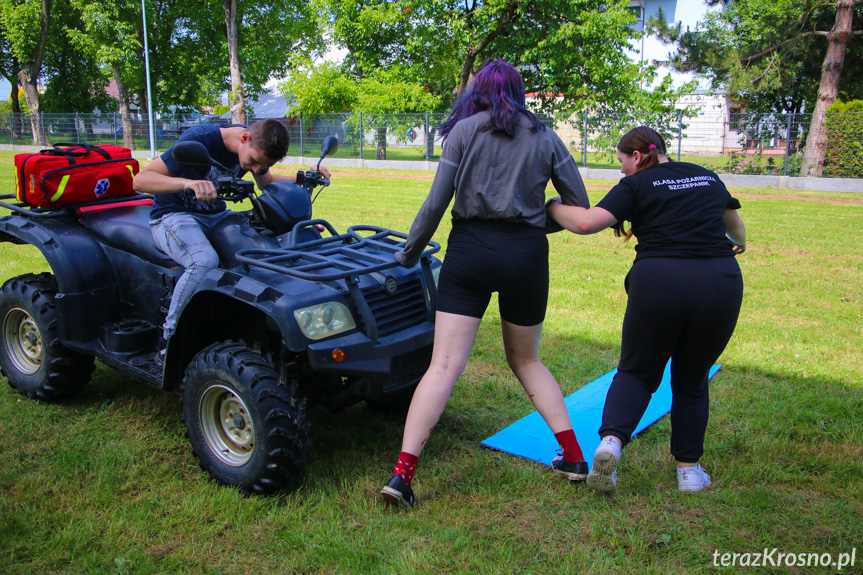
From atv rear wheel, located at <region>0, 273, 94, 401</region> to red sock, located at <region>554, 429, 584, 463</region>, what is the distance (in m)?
2.91

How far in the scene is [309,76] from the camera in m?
33.1

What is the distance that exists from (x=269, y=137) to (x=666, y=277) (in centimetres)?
210

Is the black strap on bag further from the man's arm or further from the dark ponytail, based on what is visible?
the dark ponytail

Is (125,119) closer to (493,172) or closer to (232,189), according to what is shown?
(232,189)

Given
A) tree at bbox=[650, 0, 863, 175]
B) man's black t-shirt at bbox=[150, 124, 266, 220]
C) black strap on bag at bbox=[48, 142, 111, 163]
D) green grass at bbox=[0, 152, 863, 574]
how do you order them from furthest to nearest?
tree at bbox=[650, 0, 863, 175]
black strap on bag at bbox=[48, 142, 111, 163]
man's black t-shirt at bbox=[150, 124, 266, 220]
green grass at bbox=[0, 152, 863, 574]

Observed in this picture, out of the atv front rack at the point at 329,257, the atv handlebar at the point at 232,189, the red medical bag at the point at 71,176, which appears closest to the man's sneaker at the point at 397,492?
the atv front rack at the point at 329,257

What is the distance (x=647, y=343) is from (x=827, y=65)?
83.2ft

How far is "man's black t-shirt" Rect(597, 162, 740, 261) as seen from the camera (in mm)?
3264

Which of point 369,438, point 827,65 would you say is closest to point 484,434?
point 369,438

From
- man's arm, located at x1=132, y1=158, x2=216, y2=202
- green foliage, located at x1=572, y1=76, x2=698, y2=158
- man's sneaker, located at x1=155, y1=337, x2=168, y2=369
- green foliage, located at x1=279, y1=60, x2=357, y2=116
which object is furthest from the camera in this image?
green foliage, located at x1=279, y1=60, x2=357, y2=116

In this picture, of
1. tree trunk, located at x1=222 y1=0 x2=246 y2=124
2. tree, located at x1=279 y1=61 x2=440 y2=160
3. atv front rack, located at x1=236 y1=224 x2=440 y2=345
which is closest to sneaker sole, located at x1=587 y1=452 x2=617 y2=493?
atv front rack, located at x1=236 y1=224 x2=440 y2=345

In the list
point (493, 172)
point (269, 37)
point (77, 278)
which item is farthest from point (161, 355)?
point (269, 37)

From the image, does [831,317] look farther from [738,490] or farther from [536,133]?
[536,133]

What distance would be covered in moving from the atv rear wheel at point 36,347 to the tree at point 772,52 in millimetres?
25795
